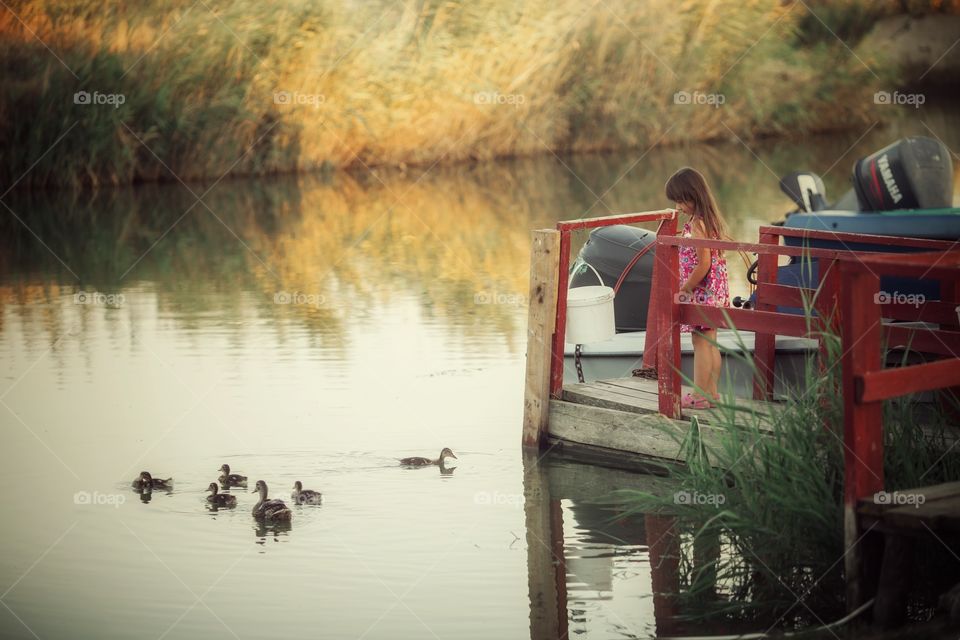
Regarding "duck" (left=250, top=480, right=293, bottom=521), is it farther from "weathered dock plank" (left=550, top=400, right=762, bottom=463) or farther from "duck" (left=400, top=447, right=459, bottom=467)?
"weathered dock plank" (left=550, top=400, right=762, bottom=463)

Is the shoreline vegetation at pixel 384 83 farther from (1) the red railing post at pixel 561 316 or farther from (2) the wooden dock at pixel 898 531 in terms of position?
(2) the wooden dock at pixel 898 531

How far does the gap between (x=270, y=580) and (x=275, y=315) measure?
6563 mm

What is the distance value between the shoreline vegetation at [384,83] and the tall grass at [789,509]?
1772 centimetres

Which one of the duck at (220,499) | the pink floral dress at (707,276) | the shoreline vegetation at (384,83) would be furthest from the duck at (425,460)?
the shoreline vegetation at (384,83)

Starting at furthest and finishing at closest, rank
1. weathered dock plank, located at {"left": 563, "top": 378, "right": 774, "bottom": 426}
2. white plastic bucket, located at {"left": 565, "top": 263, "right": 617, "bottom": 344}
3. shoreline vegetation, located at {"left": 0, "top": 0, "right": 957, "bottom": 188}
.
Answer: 1. shoreline vegetation, located at {"left": 0, "top": 0, "right": 957, "bottom": 188}
2. white plastic bucket, located at {"left": 565, "top": 263, "right": 617, "bottom": 344}
3. weathered dock plank, located at {"left": 563, "top": 378, "right": 774, "bottom": 426}

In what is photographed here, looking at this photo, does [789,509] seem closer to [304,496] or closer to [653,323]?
[304,496]

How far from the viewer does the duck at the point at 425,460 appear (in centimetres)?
796

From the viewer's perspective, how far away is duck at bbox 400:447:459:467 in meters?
7.96

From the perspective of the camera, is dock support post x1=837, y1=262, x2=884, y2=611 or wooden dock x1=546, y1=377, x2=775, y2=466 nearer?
dock support post x1=837, y1=262, x2=884, y2=611

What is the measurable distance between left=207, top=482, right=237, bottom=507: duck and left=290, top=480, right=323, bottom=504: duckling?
263mm

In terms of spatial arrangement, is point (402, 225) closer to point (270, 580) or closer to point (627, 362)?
point (627, 362)

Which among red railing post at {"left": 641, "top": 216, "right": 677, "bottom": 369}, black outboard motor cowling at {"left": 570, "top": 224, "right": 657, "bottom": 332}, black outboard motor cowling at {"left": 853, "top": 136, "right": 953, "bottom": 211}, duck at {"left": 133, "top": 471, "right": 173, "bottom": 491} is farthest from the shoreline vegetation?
black outboard motor cowling at {"left": 853, "top": 136, "right": 953, "bottom": 211}

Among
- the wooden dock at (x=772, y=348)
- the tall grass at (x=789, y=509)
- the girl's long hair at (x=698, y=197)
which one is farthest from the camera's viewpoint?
the girl's long hair at (x=698, y=197)

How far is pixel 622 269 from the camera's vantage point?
9.48 meters
